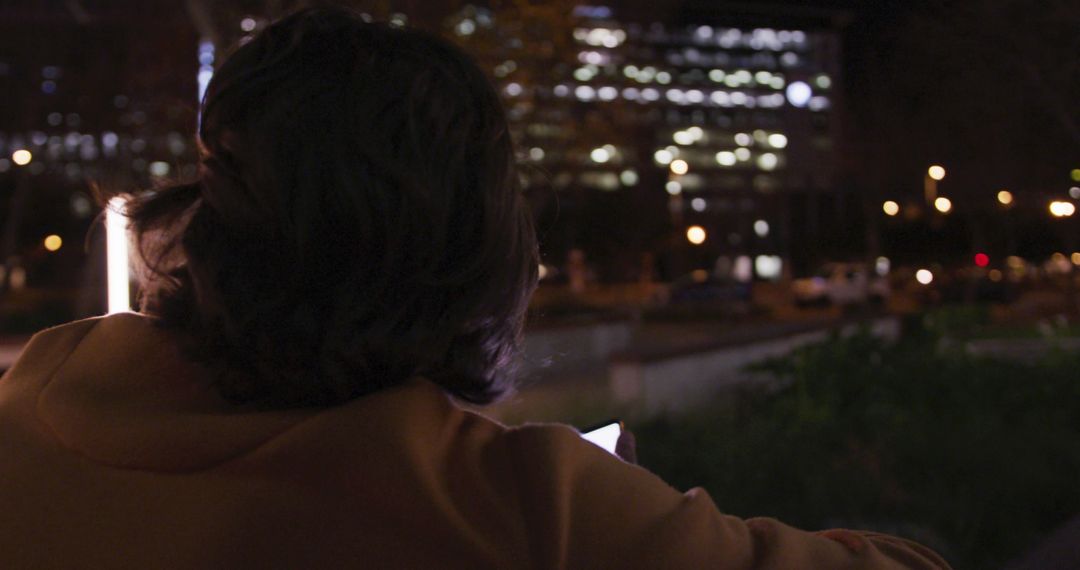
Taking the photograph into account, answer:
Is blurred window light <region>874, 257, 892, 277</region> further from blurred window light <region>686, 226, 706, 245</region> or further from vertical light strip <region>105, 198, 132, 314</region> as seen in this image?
vertical light strip <region>105, 198, 132, 314</region>

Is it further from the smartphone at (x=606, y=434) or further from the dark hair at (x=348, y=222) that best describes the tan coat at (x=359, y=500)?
the smartphone at (x=606, y=434)

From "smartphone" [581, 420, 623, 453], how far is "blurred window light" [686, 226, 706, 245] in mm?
49982

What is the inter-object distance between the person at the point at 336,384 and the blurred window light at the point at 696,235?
1977 inches

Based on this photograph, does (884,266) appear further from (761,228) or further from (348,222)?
(348,222)

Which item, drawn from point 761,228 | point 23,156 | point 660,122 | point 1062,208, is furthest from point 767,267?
point 1062,208

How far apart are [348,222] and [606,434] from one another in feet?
1.46

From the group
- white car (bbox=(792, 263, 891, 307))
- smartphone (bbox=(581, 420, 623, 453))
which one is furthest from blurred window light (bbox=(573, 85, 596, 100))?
white car (bbox=(792, 263, 891, 307))

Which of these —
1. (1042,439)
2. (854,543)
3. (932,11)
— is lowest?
(1042,439)

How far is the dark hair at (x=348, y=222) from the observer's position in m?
1.01

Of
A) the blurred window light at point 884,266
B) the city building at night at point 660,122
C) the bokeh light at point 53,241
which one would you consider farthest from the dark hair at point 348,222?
the blurred window light at point 884,266

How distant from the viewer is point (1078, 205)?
5.52 meters

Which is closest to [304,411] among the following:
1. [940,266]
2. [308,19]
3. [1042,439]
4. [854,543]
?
[308,19]

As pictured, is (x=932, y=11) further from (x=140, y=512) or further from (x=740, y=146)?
(x=740, y=146)

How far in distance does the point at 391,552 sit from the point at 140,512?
24 centimetres
